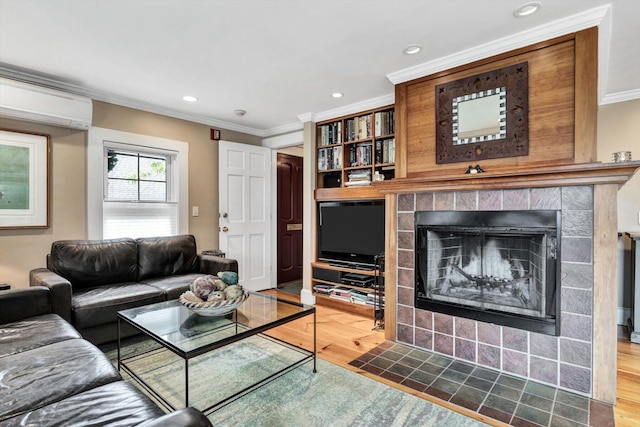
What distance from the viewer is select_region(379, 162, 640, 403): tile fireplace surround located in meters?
1.92

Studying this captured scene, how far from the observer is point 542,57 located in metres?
2.16

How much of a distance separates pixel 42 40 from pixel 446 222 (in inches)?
125

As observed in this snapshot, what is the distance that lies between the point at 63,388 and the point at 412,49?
275 centimetres

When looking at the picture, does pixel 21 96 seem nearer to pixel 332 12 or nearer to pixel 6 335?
pixel 6 335

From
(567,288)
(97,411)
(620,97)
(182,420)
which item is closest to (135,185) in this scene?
(97,411)

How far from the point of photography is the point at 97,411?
1144 mm

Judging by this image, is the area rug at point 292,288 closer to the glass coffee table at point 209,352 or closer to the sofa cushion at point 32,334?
the glass coffee table at point 209,352

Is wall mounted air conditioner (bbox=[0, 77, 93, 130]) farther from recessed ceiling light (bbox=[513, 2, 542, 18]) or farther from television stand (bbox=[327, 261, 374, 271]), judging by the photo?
recessed ceiling light (bbox=[513, 2, 542, 18])

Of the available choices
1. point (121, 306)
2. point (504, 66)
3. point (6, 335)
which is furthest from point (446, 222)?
point (6, 335)

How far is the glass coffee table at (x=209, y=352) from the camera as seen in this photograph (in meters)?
1.80

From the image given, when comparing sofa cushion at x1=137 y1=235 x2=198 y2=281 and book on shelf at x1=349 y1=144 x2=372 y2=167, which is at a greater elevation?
book on shelf at x1=349 y1=144 x2=372 y2=167

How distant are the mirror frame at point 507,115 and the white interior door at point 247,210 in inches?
106

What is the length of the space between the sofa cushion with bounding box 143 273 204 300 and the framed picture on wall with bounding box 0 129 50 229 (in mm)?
1092

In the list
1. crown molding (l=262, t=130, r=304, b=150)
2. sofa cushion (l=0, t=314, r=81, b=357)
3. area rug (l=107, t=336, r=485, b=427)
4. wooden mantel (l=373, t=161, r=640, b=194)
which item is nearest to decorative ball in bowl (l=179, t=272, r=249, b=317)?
area rug (l=107, t=336, r=485, b=427)
